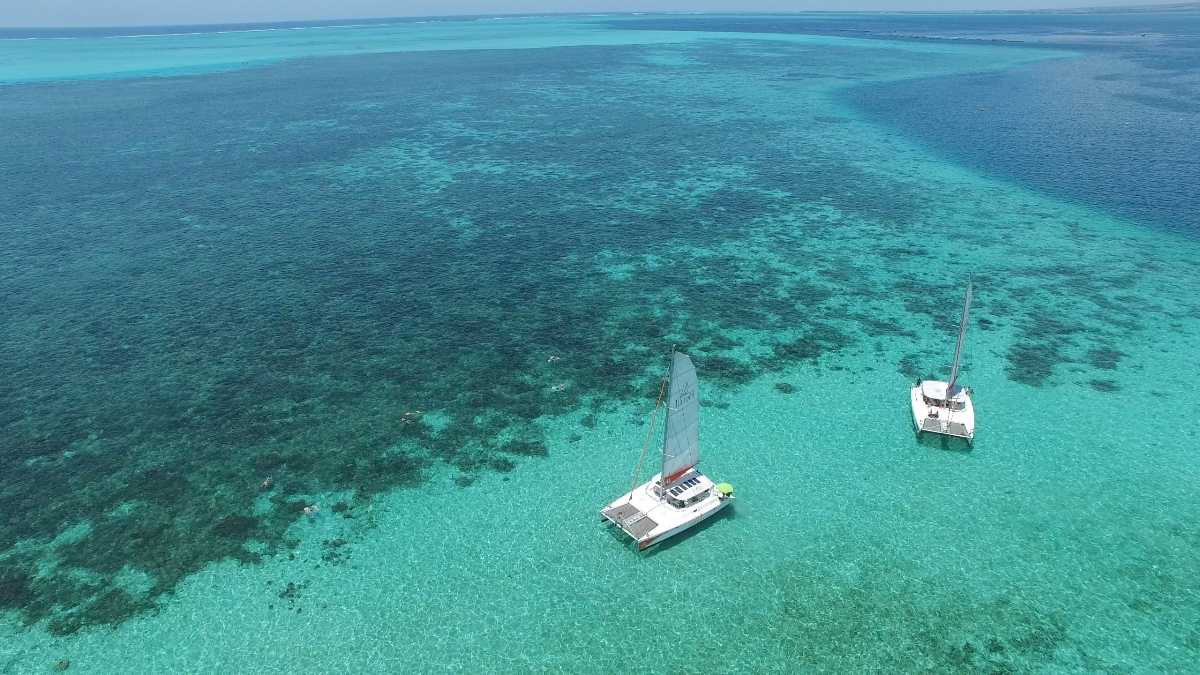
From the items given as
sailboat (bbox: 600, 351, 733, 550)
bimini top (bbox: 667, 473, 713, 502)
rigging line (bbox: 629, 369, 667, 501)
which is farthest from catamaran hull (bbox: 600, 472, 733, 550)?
rigging line (bbox: 629, 369, 667, 501)

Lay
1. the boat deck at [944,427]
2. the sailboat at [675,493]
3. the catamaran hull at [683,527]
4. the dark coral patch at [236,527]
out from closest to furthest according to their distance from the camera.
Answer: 1. the sailboat at [675,493]
2. the catamaran hull at [683,527]
3. the dark coral patch at [236,527]
4. the boat deck at [944,427]

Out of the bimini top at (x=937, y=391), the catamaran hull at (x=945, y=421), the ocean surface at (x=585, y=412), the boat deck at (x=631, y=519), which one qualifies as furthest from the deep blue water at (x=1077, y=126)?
the boat deck at (x=631, y=519)

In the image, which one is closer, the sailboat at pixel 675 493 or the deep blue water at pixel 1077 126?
the sailboat at pixel 675 493

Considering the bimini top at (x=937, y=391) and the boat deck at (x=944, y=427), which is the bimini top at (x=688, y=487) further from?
the bimini top at (x=937, y=391)

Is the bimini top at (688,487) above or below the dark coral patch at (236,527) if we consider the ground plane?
above

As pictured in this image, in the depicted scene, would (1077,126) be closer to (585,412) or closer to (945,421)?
(945,421)

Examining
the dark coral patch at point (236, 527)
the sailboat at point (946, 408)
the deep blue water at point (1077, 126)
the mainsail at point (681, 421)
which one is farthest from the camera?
the deep blue water at point (1077, 126)
